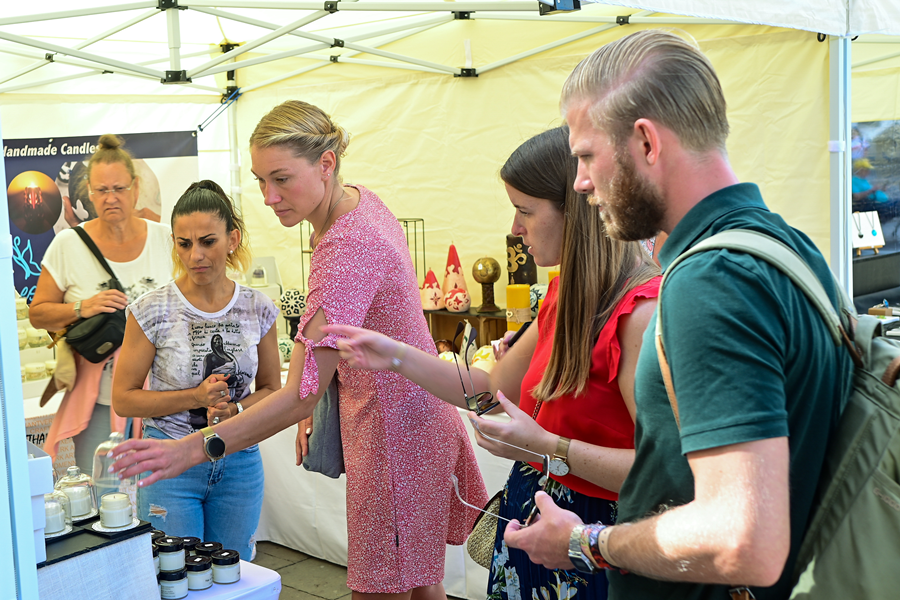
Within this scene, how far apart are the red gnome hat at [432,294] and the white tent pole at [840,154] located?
217 centimetres

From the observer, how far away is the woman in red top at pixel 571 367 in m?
1.37

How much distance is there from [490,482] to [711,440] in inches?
94.0

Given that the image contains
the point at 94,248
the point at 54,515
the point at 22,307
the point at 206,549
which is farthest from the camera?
the point at 22,307

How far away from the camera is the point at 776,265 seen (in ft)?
2.58

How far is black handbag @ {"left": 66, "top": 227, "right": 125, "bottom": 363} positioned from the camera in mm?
3109

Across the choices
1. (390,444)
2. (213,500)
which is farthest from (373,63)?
(390,444)

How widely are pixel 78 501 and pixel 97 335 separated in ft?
6.11

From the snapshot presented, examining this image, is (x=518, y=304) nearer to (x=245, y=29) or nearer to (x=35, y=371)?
(x=35, y=371)

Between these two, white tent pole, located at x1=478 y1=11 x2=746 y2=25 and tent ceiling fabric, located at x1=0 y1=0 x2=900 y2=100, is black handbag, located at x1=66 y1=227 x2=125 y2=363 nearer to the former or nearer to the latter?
tent ceiling fabric, located at x1=0 y1=0 x2=900 y2=100

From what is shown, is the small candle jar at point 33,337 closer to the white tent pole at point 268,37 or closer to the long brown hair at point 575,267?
the white tent pole at point 268,37

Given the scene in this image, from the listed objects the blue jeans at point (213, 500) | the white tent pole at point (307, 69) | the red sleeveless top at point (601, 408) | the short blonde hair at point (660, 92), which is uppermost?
the white tent pole at point (307, 69)


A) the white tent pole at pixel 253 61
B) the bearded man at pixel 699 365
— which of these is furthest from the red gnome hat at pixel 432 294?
the bearded man at pixel 699 365

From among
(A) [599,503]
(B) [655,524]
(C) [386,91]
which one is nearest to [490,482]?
(A) [599,503]

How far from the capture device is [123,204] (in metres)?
3.32
